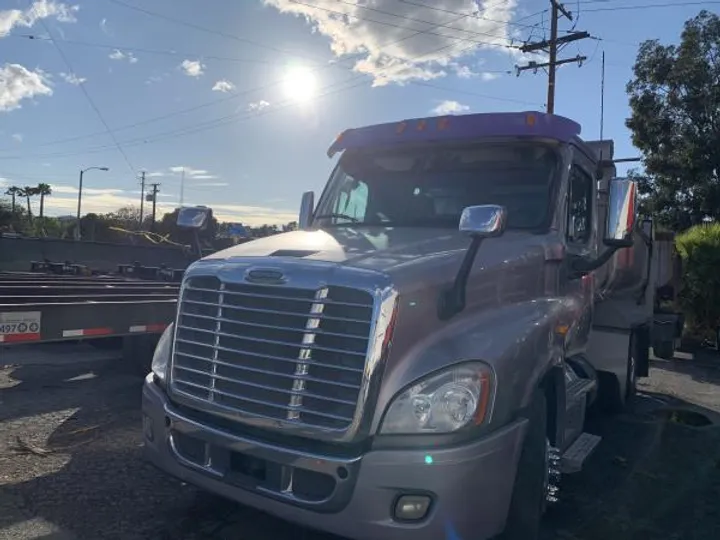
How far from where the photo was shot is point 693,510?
4586 millimetres

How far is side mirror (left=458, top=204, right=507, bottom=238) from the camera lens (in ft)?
10.2

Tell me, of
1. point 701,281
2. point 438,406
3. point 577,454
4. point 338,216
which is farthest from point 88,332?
point 701,281

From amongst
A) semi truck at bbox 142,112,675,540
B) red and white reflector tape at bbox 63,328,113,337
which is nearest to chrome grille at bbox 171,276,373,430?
semi truck at bbox 142,112,675,540

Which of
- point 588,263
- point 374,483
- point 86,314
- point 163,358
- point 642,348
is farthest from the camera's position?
point 642,348

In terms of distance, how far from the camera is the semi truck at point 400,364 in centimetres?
285

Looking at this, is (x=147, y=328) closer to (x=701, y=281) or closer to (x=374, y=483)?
(x=374, y=483)

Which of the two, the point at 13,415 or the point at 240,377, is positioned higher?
the point at 240,377

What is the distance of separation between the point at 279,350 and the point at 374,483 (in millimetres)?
785

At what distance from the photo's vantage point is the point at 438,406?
2.87 m

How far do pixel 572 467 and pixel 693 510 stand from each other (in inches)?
52.4

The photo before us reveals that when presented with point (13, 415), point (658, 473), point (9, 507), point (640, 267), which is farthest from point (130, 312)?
point (640, 267)

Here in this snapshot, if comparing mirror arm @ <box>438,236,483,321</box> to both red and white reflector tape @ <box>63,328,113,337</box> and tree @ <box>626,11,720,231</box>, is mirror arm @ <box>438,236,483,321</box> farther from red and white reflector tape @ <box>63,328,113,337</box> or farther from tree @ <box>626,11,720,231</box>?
tree @ <box>626,11,720,231</box>

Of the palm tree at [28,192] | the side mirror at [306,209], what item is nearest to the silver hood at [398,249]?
the side mirror at [306,209]

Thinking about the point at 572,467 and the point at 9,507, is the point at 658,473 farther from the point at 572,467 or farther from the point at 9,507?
the point at 9,507
